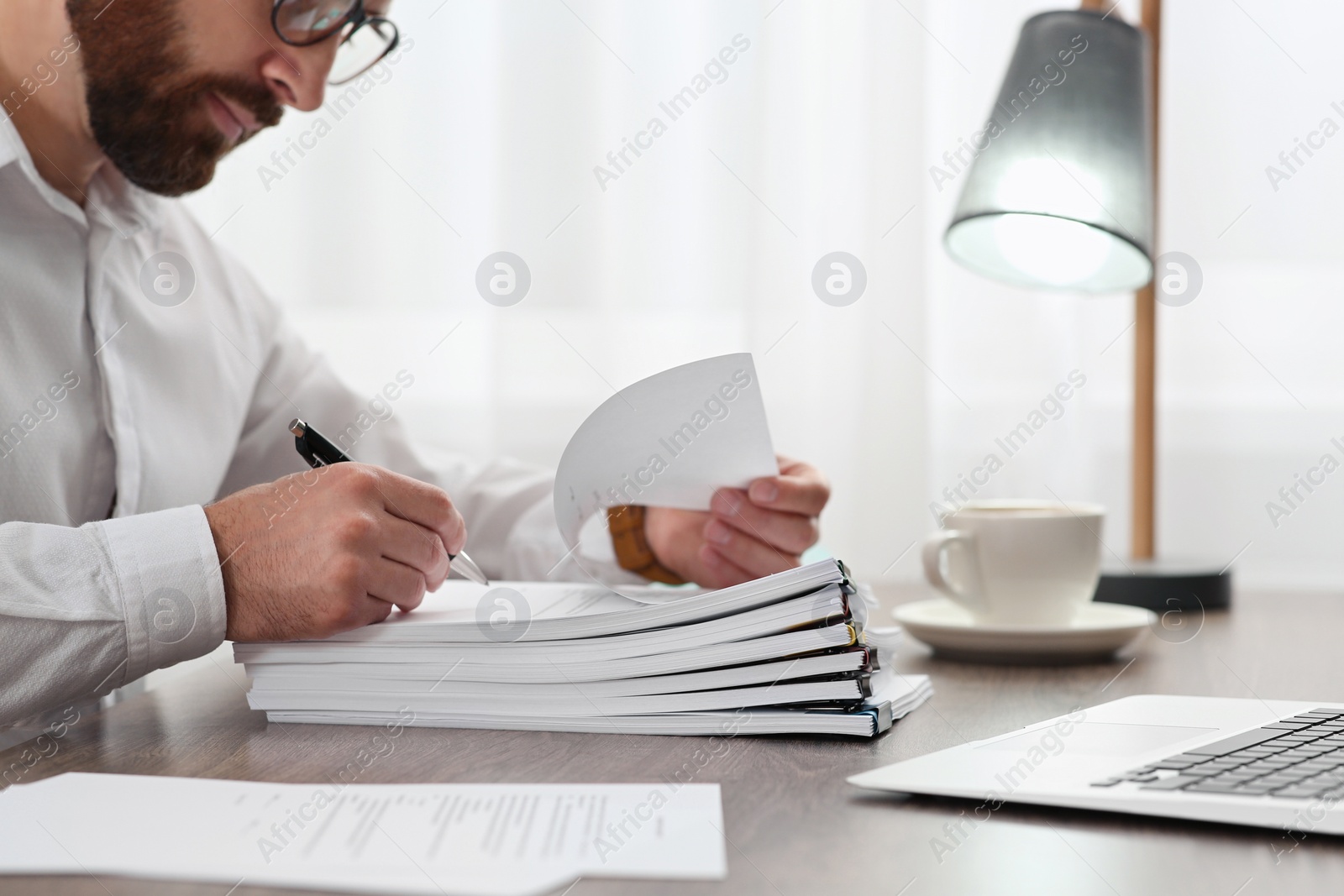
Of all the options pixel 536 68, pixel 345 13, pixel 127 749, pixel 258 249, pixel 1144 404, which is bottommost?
pixel 127 749

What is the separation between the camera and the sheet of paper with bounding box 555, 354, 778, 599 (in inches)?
26.5

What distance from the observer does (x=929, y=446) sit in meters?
1.89

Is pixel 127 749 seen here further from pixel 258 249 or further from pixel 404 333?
pixel 258 249

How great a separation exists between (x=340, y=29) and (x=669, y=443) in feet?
2.16

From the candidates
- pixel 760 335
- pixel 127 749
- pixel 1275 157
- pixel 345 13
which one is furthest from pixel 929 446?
pixel 127 749

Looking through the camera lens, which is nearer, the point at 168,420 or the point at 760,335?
the point at 168,420

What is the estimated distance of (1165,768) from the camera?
1.66 feet

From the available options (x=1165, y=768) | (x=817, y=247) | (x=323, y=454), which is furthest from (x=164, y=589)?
(x=817, y=247)

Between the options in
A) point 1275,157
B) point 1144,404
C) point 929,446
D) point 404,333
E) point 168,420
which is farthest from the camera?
point 404,333

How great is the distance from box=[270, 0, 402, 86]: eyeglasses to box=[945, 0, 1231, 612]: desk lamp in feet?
2.06

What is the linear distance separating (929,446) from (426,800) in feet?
4.95

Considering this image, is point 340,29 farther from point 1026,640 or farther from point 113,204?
point 1026,640

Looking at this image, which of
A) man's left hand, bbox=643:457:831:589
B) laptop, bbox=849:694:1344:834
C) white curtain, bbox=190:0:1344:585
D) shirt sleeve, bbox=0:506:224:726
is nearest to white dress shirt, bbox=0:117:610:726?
shirt sleeve, bbox=0:506:224:726

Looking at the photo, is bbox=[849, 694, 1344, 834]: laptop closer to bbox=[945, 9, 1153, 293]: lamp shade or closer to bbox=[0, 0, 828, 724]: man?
bbox=[0, 0, 828, 724]: man
